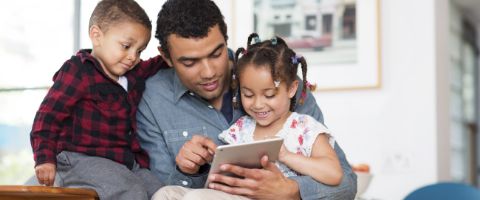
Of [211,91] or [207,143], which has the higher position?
[211,91]

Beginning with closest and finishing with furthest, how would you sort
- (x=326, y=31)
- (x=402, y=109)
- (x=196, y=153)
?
(x=196, y=153), (x=402, y=109), (x=326, y=31)

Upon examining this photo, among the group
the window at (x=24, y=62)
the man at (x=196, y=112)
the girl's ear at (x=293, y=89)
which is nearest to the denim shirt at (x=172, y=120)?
the man at (x=196, y=112)

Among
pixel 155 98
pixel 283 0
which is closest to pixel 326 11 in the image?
pixel 283 0

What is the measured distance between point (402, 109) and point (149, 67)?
1624 mm

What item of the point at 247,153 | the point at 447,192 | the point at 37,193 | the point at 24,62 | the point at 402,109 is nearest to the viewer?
the point at 37,193

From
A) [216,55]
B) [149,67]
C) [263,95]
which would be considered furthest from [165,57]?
[263,95]

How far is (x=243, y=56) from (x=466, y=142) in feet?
15.5

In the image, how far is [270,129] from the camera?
72.4 inches

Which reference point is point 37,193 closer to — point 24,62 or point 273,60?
point 273,60

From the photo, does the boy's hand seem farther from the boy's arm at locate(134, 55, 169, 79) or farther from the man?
the boy's arm at locate(134, 55, 169, 79)

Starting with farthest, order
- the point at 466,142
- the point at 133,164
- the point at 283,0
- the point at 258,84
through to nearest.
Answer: the point at 466,142 → the point at 283,0 → the point at 133,164 → the point at 258,84

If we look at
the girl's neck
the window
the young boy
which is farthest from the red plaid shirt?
the window

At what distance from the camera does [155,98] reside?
195 cm

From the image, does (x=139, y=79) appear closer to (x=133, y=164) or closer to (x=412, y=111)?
(x=133, y=164)
